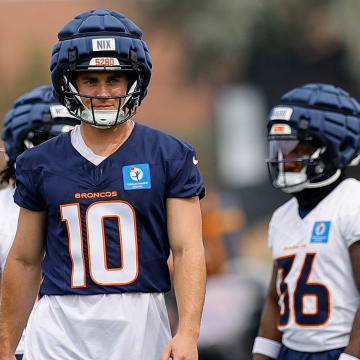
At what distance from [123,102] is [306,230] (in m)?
1.60

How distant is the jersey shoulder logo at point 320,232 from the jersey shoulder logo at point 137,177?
1409mm

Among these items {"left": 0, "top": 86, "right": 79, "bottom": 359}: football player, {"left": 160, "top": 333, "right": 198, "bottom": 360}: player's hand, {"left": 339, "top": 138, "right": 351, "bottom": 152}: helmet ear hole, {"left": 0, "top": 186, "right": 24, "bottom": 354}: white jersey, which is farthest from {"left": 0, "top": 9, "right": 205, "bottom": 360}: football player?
{"left": 339, "top": 138, "right": 351, "bottom": 152}: helmet ear hole

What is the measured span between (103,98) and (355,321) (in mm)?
1825

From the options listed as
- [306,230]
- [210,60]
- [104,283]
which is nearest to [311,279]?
[306,230]

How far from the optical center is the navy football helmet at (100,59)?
5.27 m

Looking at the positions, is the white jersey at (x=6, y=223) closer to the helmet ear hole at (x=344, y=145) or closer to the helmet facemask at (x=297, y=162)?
the helmet facemask at (x=297, y=162)

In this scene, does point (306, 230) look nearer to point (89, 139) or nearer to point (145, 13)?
point (89, 139)

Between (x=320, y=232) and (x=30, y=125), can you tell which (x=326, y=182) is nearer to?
(x=320, y=232)

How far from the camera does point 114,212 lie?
5215 mm

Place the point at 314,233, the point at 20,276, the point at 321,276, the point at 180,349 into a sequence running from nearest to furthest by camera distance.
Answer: the point at 180,349, the point at 20,276, the point at 321,276, the point at 314,233

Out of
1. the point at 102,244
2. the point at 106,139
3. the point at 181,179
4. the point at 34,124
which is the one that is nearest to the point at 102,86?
the point at 106,139

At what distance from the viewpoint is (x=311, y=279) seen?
6.30 metres

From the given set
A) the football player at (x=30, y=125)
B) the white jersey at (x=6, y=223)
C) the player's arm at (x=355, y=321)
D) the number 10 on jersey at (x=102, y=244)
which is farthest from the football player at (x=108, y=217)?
the football player at (x=30, y=125)

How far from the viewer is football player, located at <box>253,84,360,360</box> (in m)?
6.21
